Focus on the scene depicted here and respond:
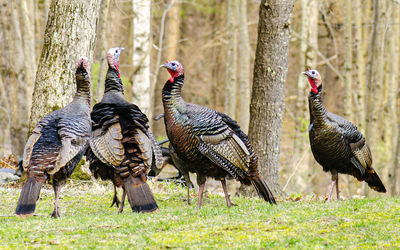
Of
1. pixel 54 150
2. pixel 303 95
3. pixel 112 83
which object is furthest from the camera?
pixel 303 95

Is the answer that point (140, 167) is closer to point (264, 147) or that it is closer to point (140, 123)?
point (140, 123)

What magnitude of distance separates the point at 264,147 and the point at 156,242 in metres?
5.07

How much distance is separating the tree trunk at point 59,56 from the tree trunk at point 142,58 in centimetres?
408

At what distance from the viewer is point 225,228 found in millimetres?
6336

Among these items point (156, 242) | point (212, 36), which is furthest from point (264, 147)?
point (212, 36)

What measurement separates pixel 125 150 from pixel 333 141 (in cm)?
328

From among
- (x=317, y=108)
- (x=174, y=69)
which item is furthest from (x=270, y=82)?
(x=174, y=69)

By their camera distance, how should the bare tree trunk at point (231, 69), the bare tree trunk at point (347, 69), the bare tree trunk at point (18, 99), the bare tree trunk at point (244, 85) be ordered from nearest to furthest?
the bare tree trunk at point (18, 99), the bare tree trunk at point (347, 69), the bare tree trunk at point (244, 85), the bare tree trunk at point (231, 69)

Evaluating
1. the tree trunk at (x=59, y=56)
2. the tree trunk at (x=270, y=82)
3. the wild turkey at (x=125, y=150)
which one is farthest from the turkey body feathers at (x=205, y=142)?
the tree trunk at (x=59, y=56)

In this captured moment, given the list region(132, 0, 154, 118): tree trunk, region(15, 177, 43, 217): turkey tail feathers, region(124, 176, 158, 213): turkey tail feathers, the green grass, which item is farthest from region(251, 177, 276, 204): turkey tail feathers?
region(132, 0, 154, 118): tree trunk

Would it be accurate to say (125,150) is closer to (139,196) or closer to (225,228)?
(139,196)

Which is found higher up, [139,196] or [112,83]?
[112,83]

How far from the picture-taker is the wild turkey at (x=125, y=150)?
7.50 meters

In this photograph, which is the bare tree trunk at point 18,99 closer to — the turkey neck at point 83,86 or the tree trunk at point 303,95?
the turkey neck at point 83,86
